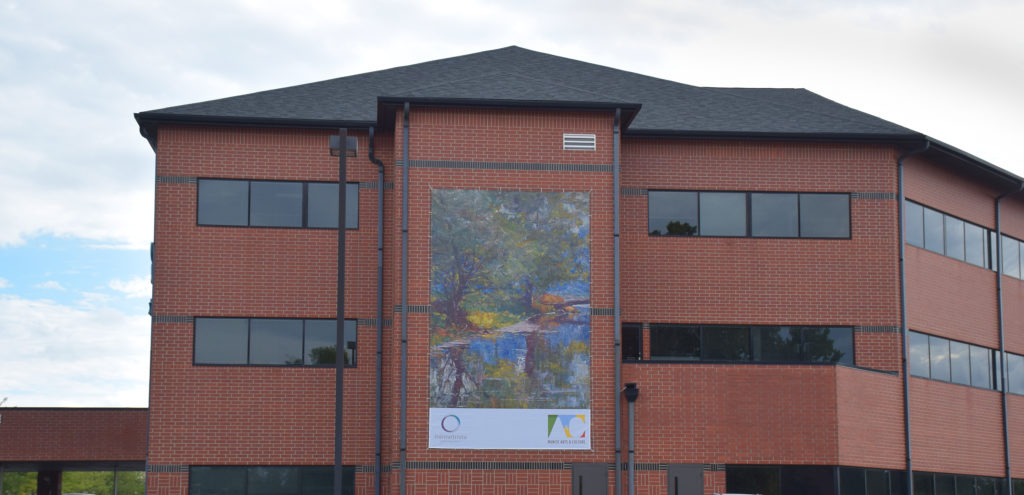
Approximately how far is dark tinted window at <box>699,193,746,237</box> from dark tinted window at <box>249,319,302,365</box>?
9.86 m

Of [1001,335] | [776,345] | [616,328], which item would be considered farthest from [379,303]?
[1001,335]

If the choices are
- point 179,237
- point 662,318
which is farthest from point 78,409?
point 662,318

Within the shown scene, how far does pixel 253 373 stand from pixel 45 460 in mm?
8108

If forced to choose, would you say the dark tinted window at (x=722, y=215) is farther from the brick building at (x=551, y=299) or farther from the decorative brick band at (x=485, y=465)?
the decorative brick band at (x=485, y=465)

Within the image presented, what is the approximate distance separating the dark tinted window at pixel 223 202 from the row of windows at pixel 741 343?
9.37 metres

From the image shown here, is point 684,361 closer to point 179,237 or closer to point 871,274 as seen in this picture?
point 871,274

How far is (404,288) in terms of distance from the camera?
79.6 feet

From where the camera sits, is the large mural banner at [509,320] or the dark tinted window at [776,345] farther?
the dark tinted window at [776,345]

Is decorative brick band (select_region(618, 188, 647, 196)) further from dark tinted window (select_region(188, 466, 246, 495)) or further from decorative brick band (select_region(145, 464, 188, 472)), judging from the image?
decorative brick band (select_region(145, 464, 188, 472))

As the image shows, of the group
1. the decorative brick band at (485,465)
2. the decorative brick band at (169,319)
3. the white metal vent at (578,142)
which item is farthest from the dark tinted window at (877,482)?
the decorative brick band at (169,319)

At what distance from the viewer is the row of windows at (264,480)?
83.1 ft

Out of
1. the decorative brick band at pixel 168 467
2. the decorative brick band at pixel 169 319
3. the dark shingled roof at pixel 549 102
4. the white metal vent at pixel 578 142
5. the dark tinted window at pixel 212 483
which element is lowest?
the dark tinted window at pixel 212 483

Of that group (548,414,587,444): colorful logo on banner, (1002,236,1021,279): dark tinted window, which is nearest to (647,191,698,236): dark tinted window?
(548,414,587,444): colorful logo on banner

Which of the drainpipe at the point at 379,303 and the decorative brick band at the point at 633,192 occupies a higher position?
the decorative brick band at the point at 633,192
